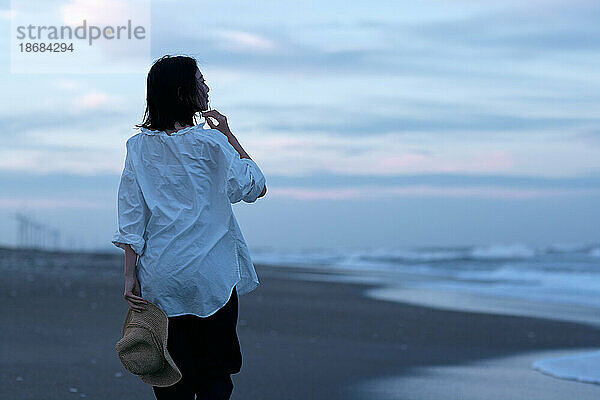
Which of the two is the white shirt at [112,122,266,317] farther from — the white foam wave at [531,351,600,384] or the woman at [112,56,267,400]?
the white foam wave at [531,351,600,384]

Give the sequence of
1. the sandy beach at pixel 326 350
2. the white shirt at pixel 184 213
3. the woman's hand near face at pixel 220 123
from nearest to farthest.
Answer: the white shirt at pixel 184 213 < the woman's hand near face at pixel 220 123 < the sandy beach at pixel 326 350

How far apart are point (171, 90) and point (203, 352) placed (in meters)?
0.90

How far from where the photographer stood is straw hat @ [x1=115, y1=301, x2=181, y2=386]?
2930 mm

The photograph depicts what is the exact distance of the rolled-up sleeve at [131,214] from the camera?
2928 millimetres

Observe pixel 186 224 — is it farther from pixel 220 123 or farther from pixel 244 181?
pixel 220 123

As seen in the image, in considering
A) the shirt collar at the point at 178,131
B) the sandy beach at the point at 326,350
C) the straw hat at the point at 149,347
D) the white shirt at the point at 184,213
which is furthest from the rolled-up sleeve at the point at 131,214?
the sandy beach at the point at 326,350

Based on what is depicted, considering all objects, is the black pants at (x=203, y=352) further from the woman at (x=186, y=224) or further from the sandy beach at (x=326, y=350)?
the sandy beach at (x=326, y=350)

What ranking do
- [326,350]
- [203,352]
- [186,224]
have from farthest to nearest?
1. [326,350]
2. [203,352]
3. [186,224]

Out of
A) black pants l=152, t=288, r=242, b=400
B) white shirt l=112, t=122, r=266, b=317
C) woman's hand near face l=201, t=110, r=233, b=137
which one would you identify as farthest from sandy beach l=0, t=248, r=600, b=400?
woman's hand near face l=201, t=110, r=233, b=137

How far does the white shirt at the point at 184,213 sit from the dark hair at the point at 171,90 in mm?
68

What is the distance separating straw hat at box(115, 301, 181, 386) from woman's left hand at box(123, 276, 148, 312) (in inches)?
0.7

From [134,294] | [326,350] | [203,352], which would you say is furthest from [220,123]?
[326,350]

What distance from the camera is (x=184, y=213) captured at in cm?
292

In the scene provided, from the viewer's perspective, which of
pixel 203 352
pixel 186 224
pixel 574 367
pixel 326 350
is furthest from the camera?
pixel 326 350
